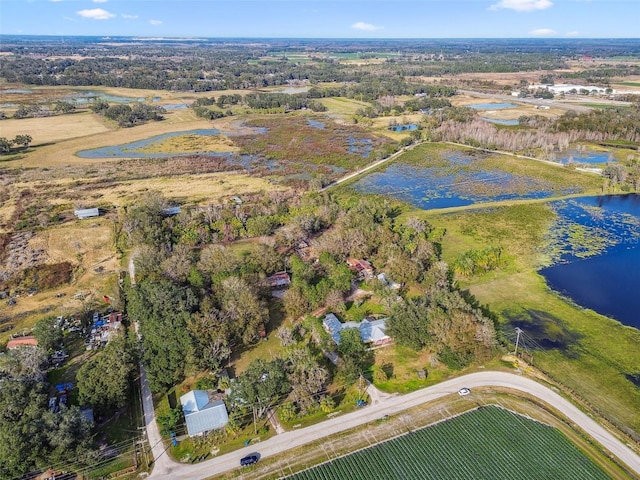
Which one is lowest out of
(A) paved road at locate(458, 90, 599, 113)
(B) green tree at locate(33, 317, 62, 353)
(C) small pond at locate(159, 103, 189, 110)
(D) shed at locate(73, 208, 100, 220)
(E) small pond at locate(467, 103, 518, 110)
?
(B) green tree at locate(33, 317, 62, 353)

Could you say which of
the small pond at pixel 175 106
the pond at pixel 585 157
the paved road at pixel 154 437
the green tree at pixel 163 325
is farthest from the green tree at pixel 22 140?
the pond at pixel 585 157

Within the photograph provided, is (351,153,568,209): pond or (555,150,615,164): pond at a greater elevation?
(555,150,615,164): pond

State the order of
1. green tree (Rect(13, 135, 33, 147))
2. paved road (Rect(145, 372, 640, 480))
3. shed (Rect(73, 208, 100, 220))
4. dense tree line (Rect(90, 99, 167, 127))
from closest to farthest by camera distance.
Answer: paved road (Rect(145, 372, 640, 480))
shed (Rect(73, 208, 100, 220))
green tree (Rect(13, 135, 33, 147))
dense tree line (Rect(90, 99, 167, 127))

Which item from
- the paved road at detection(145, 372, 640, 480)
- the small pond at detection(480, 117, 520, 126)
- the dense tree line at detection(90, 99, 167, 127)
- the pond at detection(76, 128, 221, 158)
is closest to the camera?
the paved road at detection(145, 372, 640, 480)

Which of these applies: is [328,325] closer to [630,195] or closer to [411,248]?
[411,248]

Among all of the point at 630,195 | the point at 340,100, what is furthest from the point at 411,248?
the point at 340,100

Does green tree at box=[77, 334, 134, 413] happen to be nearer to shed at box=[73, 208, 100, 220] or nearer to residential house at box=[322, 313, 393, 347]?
residential house at box=[322, 313, 393, 347]

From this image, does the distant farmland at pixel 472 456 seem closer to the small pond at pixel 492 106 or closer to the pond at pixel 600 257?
the pond at pixel 600 257

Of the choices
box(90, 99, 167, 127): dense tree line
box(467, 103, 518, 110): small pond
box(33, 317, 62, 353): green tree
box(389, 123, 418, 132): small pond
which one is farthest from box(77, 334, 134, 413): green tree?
box(467, 103, 518, 110): small pond

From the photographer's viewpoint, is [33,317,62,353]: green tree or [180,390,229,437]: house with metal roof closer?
[180,390,229,437]: house with metal roof
